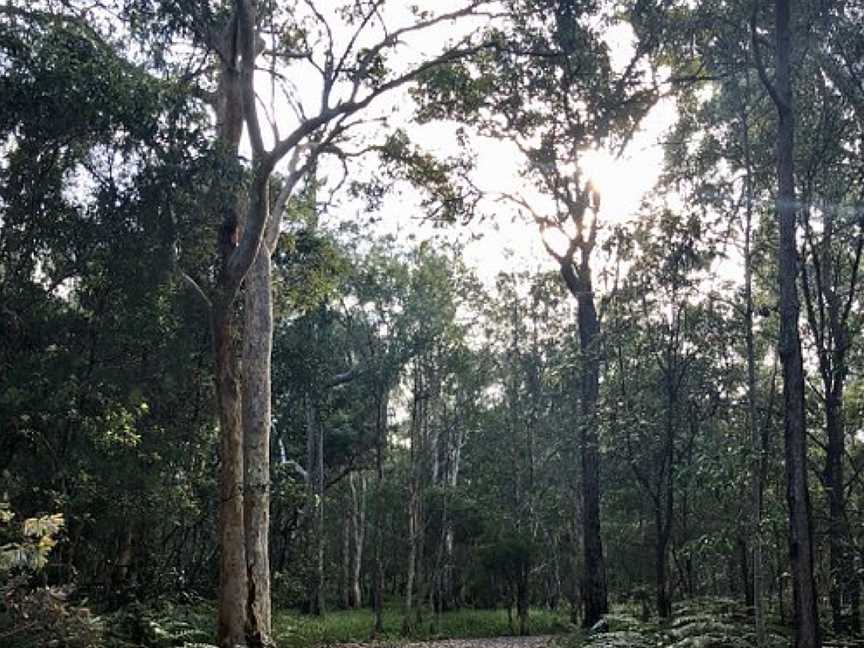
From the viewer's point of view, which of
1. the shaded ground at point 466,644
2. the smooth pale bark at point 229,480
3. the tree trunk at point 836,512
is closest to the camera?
the smooth pale bark at point 229,480

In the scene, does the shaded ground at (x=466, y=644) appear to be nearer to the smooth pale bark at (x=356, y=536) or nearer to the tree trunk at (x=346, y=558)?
the smooth pale bark at (x=356, y=536)

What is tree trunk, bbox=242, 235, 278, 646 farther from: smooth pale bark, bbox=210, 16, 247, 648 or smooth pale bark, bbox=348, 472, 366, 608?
smooth pale bark, bbox=348, 472, 366, 608

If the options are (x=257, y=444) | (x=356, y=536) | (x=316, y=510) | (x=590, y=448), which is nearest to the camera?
(x=257, y=444)

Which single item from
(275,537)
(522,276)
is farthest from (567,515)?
(275,537)

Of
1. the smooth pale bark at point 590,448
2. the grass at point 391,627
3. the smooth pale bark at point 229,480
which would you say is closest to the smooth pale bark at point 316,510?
the grass at point 391,627

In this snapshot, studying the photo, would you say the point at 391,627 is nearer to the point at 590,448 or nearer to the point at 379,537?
the point at 379,537

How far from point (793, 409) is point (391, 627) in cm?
1837

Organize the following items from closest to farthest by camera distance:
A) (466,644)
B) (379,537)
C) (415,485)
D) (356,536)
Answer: (466,644)
(379,537)
(415,485)
(356,536)

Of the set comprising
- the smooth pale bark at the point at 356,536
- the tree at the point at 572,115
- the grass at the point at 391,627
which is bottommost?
the grass at the point at 391,627

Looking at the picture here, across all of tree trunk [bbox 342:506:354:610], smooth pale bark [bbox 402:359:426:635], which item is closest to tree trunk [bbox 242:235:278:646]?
smooth pale bark [bbox 402:359:426:635]

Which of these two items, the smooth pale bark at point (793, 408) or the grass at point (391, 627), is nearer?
the smooth pale bark at point (793, 408)

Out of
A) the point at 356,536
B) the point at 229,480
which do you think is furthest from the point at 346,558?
the point at 229,480

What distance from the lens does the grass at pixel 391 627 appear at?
1734 centimetres

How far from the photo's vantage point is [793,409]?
335 inches
